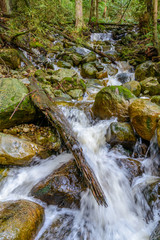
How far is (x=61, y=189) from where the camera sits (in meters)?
2.60

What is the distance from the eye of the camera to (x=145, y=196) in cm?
271

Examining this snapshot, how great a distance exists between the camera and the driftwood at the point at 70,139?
7.72ft

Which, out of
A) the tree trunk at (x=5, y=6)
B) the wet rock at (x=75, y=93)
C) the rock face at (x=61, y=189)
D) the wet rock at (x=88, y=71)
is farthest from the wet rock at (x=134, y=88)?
the tree trunk at (x=5, y=6)

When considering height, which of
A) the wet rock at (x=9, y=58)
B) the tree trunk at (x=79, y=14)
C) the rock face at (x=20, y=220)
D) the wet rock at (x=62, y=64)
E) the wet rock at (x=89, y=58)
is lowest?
the rock face at (x=20, y=220)

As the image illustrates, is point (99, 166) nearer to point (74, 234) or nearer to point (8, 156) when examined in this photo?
point (74, 234)

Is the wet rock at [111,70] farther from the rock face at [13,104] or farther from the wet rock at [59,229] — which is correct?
the wet rock at [59,229]

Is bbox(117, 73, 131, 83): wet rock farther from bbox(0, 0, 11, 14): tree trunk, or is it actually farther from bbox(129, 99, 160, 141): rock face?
bbox(0, 0, 11, 14): tree trunk

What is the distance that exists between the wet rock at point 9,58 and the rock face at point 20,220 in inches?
229

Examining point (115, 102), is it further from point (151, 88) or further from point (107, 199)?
point (151, 88)

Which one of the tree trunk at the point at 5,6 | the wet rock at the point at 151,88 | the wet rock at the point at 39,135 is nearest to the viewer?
the wet rock at the point at 39,135

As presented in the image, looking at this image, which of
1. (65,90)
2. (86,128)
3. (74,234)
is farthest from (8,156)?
(65,90)

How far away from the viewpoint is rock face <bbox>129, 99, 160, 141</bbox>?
3.34 metres

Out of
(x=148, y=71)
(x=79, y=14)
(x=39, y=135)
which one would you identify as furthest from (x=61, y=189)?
(x=79, y=14)

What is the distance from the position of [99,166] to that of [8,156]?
205 cm
